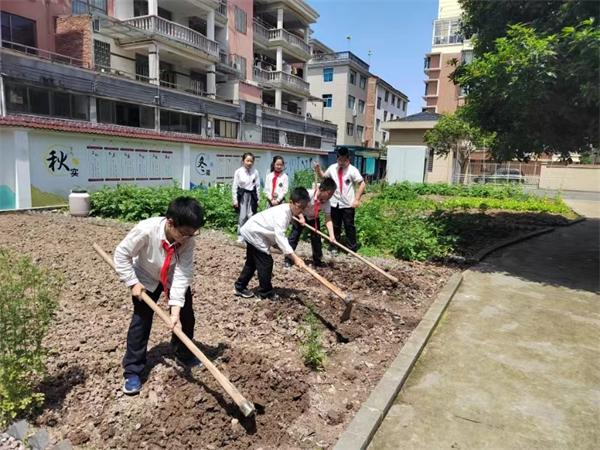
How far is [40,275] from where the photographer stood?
275 cm

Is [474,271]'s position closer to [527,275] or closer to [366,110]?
[527,275]

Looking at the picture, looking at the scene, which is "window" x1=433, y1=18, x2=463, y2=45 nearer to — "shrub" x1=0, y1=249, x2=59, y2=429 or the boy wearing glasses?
the boy wearing glasses

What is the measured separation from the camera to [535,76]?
18.2 feet

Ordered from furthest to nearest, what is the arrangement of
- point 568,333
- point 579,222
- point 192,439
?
point 579,222 < point 568,333 < point 192,439

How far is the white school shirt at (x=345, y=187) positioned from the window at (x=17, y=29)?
18.0 m

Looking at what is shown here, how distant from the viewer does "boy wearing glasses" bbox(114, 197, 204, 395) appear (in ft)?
9.43

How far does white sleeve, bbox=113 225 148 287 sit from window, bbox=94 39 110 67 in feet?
70.8

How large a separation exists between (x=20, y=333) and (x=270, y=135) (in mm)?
30867

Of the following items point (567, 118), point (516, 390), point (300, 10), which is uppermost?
point (300, 10)

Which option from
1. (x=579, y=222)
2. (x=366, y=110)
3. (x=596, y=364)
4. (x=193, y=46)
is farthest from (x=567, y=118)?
(x=366, y=110)

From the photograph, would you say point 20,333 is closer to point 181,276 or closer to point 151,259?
point 151,259

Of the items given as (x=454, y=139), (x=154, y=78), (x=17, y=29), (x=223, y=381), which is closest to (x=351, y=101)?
(x=454, y=139)

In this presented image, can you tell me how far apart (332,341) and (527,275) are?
4407 mm

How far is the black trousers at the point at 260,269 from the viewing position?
4.67m
